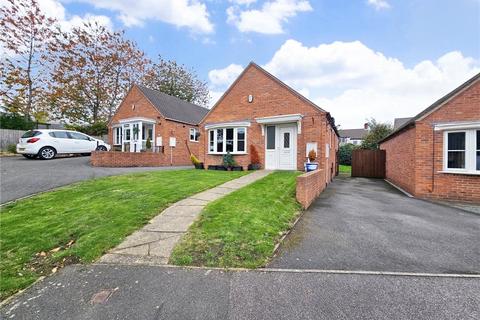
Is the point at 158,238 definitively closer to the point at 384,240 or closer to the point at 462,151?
the point at 384,240

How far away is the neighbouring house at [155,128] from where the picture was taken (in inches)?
764

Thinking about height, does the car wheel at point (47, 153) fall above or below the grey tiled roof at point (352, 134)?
below

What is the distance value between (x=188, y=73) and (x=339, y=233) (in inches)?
1508

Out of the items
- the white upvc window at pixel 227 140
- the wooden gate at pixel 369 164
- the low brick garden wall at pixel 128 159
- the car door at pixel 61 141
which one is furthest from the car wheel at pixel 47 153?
the wooden gate at pixel 369 164

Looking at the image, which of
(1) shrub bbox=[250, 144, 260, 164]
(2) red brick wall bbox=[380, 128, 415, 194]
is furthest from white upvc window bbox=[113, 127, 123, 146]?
(2) red brick wall bbox=[380, 128, 415, 194]

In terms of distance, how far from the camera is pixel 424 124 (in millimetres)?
9727

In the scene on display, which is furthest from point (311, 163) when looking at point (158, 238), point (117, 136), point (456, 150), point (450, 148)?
point (117, 136)

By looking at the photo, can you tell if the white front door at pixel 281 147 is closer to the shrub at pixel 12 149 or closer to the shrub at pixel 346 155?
the shrub at pixel 12 149

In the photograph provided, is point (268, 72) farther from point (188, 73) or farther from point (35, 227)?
point (188, 73)

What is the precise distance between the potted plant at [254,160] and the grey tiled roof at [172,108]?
913 cm

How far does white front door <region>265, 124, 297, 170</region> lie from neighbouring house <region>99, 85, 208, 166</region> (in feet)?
29.7

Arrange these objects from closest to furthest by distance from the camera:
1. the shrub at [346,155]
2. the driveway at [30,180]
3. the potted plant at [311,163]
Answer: the driveway at [30,180] → the potted plant at [311,163] → the shrub at [346,155]

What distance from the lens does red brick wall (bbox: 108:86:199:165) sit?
64.0ft

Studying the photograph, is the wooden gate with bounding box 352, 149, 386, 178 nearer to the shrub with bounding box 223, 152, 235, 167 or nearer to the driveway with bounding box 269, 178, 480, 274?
the shrub with bounding box 223, 152, 235, 167
